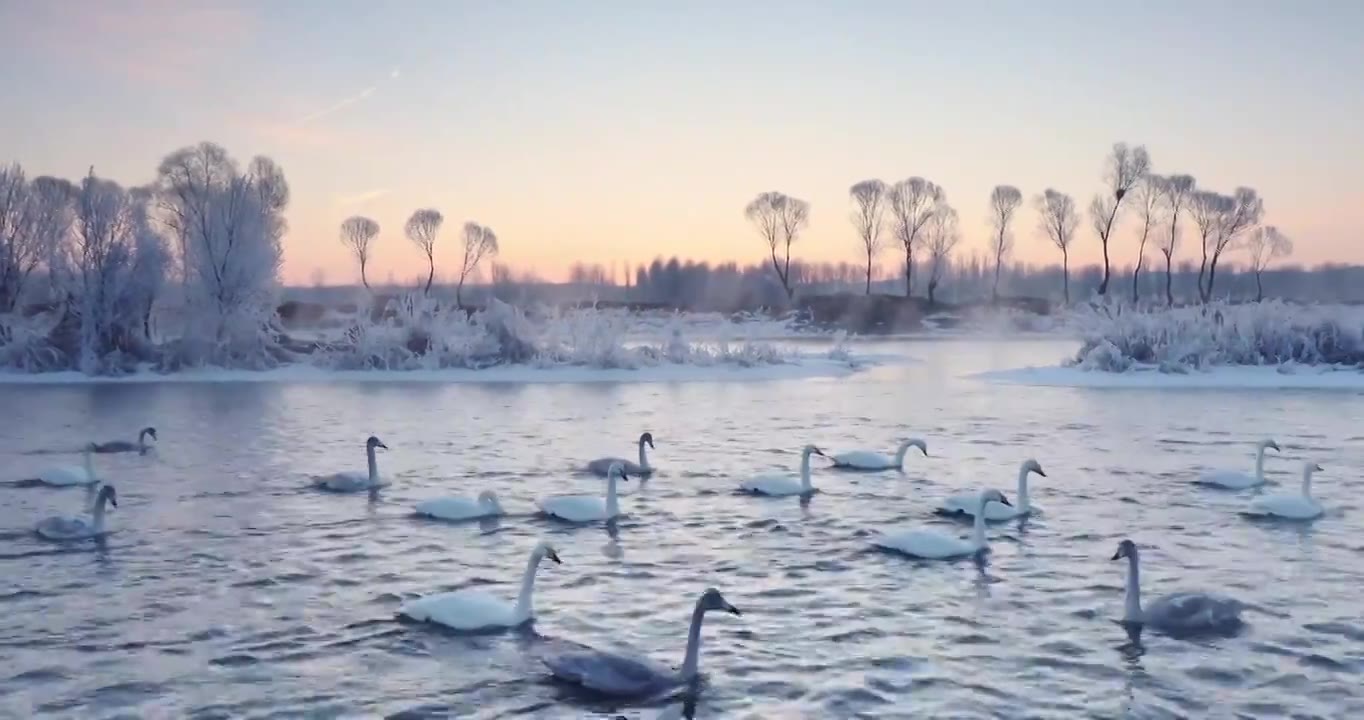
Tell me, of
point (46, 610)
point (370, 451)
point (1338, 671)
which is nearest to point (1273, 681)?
point (1338, 671)

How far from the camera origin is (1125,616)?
28.2 feet

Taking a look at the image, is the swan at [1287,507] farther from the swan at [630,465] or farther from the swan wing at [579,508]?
the swan at [630,465]

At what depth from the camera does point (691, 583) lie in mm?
9719

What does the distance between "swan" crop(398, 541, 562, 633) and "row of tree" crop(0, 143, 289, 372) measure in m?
32.3

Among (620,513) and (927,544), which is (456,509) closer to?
(620,513)

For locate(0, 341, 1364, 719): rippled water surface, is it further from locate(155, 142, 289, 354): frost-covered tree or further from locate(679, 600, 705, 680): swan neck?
locate(155, 142, 289, 354): frost-covered tree

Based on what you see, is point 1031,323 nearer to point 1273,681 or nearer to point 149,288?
point 149,288

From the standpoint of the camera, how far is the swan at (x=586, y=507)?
12.2m

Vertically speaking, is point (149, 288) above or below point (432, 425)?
above

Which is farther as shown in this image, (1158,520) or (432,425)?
(432,425)

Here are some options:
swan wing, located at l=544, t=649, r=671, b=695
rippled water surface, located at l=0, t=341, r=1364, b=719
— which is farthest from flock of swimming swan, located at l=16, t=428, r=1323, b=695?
rippled water surface, located at l=0, t=341, r=1364, b=719

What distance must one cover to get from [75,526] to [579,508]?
501 cm

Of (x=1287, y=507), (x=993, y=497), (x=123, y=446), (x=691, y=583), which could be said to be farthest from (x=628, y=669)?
(x=123, y=446)

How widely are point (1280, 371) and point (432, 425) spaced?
938 inches
